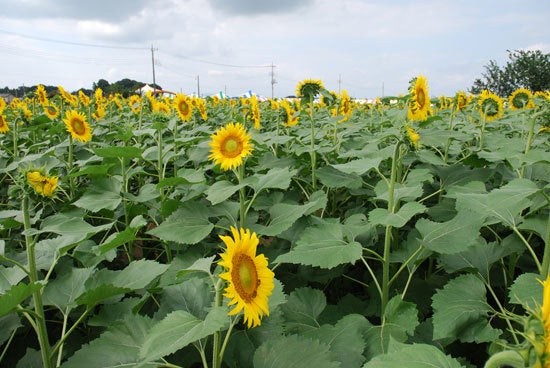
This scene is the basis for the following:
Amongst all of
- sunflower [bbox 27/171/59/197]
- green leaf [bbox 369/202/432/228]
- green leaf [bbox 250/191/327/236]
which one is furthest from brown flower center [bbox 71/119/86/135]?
green leaf [bbox 369/202/432/228]

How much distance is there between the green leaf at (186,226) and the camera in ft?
6.07

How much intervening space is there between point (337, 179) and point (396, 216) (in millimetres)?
760

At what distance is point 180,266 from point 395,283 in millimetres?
1027

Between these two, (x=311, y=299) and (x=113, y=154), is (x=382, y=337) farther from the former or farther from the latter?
(x=113, y=154)

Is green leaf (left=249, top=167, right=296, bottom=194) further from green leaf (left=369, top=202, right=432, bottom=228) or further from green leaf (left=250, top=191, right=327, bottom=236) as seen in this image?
green leaf (left=369, top=202, right=432, bottom=228)

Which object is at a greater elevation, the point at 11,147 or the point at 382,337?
the point at 11,147

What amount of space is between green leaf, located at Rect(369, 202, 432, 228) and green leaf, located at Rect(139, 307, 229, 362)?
27.3 inches

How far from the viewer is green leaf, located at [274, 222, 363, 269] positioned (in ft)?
4.82

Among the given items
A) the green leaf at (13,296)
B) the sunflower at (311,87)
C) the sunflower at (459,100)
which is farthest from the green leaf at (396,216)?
the sunflower at (459,100)

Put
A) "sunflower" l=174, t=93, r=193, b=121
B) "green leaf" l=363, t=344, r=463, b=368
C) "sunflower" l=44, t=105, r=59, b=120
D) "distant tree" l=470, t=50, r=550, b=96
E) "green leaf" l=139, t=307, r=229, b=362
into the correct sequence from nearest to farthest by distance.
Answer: "green leaf" l=363, t=344, r=463, b=368, "green leaf" l=139, t=307, r=229, b=362, "sunflower" l=174, t=93, r=193, b=121, "sunflower" l=44, t=105, r=59, b=120, "distant tree" l=470, t=50, r=550, b=96

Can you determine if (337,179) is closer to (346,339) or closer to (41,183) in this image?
(346,339)

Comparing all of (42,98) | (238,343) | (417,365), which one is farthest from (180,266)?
(42,98)

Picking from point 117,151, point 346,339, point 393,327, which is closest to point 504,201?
point 393,327

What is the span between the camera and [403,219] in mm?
1482
